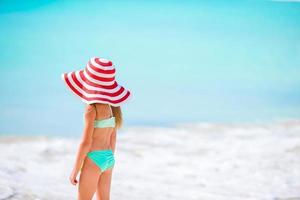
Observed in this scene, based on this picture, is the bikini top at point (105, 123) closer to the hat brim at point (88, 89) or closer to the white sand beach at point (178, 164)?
the hat brim at point (88, 89)

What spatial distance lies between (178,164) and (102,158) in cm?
339

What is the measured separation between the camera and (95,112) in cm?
330

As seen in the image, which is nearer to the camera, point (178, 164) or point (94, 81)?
point (94, 81)

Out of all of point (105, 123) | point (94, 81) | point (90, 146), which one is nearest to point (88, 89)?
point (94, 81)

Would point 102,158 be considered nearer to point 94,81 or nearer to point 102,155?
point 102,155

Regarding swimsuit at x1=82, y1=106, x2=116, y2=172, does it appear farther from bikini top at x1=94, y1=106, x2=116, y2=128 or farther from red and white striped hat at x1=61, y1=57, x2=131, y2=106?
red and white striped hat at x1=61, y1=57, x2=131, y2=106

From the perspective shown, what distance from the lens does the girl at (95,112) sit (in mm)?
3271

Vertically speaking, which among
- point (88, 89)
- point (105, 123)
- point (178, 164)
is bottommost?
point (178, 164)

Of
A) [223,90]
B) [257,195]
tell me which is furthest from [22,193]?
[223,90]

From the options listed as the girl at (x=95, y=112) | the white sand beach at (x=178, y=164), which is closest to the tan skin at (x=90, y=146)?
the girl at (x=95, y=112)

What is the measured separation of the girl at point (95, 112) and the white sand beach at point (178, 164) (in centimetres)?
129

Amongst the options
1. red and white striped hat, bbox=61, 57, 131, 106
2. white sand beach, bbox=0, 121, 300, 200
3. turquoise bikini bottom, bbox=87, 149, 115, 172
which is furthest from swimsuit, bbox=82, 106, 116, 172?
white sand beach, bbox=0, 121, 300, 200

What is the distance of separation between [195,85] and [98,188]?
30.1ft

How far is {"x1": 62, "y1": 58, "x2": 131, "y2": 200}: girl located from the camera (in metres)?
3.27
